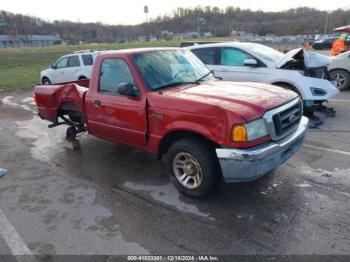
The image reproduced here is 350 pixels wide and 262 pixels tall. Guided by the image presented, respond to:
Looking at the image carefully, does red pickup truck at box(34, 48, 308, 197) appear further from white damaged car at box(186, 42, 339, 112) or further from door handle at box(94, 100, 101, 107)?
white damaged car at box(186, 42, 339, 112)

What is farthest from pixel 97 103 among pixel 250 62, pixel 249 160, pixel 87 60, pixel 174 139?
pixel 87 60

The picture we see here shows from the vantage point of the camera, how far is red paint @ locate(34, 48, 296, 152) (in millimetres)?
3639

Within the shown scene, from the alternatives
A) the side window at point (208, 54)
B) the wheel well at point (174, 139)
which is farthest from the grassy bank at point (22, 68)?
the wheel well at point (174, 139)

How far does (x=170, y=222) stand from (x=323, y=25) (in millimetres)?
92682

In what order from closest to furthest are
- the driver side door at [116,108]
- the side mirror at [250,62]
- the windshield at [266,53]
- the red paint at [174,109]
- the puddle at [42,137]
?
the red paint at [174,109] → the driver side door at [116,108] → the puddle at [42,137] → the side mirror at [250,62] → the windshield at [266,53]

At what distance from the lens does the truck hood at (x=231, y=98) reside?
12.0 feet

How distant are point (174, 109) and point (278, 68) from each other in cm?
474

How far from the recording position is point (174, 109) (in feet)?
13.2

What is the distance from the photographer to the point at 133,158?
571cm

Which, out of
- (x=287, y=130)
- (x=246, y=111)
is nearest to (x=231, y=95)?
(x=246, y=111)

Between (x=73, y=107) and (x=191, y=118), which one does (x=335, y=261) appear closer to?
(x=191, y=118)

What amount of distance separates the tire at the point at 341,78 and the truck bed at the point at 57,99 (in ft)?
28.2

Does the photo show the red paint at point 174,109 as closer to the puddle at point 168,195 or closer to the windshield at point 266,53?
the puddle at point 168,195

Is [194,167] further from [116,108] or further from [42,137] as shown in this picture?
[42,137]
